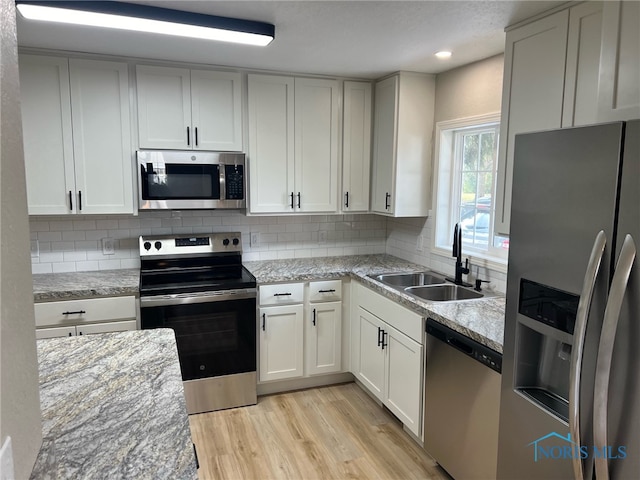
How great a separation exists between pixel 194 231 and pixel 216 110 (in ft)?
3.06

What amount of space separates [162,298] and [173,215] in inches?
30.8

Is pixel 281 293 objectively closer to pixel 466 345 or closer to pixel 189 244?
pixel 189 244

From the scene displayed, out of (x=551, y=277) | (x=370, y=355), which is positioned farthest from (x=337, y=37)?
(x=370, y=355)

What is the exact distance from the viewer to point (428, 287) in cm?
295

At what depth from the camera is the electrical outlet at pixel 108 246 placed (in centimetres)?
326

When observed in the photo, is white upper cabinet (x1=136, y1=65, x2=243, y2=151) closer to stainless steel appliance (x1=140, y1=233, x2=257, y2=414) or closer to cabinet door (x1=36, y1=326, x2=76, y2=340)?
stainless steel appliance (x1=140, y1=233, x2=257, y2=414)

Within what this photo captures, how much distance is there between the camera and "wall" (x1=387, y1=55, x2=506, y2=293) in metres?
2.73

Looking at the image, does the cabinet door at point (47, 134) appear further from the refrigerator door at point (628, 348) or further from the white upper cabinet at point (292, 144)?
the refrigerator door at point (628, 348)

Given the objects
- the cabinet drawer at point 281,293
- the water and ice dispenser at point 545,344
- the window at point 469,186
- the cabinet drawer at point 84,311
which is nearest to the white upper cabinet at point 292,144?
the cabinet drawer at point 281,293

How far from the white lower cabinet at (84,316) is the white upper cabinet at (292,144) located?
1.11 meters

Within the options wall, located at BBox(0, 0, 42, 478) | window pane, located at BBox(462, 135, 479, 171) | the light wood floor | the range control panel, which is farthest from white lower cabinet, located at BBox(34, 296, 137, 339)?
window pane, located at BBox(462, 135, 479, 171)

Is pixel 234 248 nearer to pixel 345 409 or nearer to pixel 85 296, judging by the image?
pixel 85 296

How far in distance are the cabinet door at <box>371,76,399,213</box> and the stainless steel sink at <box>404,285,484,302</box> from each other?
2.27 feet

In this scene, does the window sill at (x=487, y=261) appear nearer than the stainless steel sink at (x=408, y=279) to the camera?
Yes
